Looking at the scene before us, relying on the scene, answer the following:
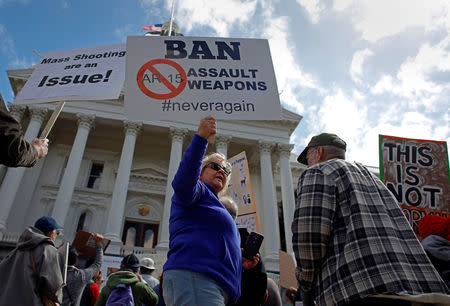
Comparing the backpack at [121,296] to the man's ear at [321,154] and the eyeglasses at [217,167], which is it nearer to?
the eyeglasses at [217,167]

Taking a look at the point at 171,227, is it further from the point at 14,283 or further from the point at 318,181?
the point at 14,283

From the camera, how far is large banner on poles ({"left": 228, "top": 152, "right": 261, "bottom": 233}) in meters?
7.72

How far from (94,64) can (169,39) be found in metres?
1.30

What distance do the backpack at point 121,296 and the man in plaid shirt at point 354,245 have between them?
91.5 inches

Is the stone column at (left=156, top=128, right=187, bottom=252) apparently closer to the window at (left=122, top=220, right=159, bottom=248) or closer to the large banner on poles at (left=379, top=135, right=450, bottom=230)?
the window at (left=122, top=220, right=159, bottom=248)

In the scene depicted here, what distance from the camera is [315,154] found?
281 cm

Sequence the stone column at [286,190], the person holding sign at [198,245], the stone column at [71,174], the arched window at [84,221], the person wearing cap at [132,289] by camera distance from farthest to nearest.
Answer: the arched window at [84,221] < the stone column at [286,190] < the stone column at [71,174] < the person wearing cap at [132,289] < the person holding sign at [198,245]

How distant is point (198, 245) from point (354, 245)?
3.35ft

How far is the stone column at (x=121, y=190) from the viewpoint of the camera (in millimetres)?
16953

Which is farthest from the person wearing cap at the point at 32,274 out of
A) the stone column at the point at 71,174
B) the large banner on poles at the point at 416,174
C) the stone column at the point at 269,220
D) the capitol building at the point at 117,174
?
the stone column at the point at 269,220

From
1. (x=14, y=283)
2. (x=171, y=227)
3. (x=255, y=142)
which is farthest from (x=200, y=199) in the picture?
(x=255, y=142)

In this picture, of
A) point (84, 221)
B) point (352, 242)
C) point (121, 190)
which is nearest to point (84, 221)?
point (84, 221)

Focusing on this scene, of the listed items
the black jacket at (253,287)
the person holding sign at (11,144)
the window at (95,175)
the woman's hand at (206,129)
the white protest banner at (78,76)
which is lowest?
the black jacket at (253,287)

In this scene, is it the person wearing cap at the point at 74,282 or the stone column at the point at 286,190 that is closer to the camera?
the person wearing cap at the point at 74,282
